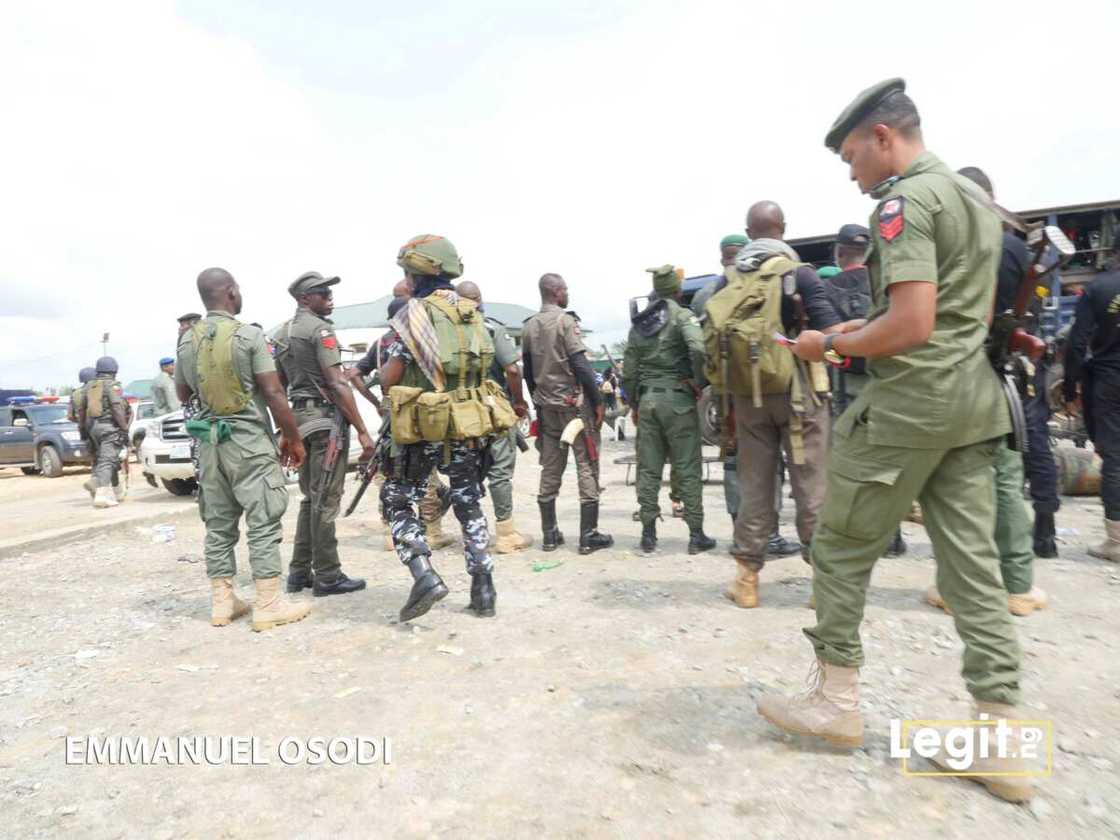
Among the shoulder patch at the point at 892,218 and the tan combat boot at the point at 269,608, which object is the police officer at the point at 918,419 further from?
the tan combat boot at the point at 269,608

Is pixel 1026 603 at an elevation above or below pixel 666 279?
below

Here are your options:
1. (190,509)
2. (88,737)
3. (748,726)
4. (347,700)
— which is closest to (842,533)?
(748,726)

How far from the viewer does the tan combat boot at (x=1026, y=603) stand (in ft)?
11.5

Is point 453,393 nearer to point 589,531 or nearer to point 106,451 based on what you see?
point 589,531

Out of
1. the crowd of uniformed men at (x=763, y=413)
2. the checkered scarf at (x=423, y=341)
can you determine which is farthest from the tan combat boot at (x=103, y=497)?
the checkered scarf at (x=423, y=341)

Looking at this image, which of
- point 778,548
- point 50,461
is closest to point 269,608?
point 778,548

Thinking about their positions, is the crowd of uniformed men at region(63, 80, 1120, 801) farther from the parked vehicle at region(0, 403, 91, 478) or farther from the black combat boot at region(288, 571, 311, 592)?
the parked vehicle at region(0, 403, 91, 478)

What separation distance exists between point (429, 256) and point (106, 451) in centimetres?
785

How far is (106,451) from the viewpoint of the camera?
934 centimetres

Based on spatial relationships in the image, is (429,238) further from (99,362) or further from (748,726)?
(99,362)

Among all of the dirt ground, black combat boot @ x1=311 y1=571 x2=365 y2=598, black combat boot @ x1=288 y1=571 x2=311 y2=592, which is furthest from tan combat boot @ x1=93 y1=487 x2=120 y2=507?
black combat boot @ x1=311 y1=571 x2=365 y2=598

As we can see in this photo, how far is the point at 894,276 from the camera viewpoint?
2.00 metres

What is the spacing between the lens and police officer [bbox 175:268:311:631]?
12.6 ft

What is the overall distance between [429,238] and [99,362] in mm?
7701
